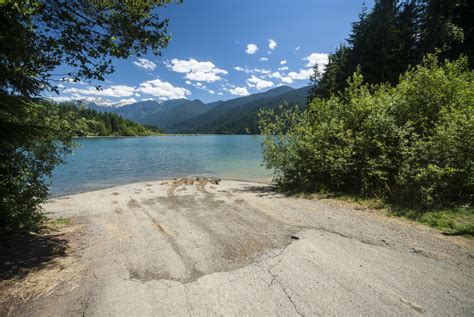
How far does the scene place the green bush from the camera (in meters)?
7.11

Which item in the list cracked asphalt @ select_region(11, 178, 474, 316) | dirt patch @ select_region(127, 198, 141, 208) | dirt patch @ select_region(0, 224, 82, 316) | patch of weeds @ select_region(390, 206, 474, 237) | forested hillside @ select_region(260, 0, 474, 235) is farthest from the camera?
dirt patch @ select_region(127, 198, 141, 208)

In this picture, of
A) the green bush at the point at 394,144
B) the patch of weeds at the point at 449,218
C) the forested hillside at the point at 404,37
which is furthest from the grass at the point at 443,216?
the forested hillside at the point at 404,37

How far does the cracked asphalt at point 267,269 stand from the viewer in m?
3.43

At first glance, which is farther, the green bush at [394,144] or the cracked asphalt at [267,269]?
the green bush at [394,144]

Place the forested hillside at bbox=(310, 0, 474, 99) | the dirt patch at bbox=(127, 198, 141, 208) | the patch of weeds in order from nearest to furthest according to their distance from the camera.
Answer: the patch of weeds < the dirt patch at bbox=(127, 198, 141, 208) < the forested hillside at bbox=(310, 0, 474, 99)

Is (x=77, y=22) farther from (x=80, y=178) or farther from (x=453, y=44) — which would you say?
(x=453, y=44)

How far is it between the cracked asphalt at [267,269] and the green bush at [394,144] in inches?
80.3

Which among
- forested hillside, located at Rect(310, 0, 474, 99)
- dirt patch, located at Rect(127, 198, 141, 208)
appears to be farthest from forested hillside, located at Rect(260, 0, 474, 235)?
forested hillside, located at Rect(310, 0, 474, 99)

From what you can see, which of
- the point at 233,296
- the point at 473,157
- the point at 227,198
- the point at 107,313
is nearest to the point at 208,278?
the point at 233,296

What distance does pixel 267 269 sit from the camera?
14.5 feet

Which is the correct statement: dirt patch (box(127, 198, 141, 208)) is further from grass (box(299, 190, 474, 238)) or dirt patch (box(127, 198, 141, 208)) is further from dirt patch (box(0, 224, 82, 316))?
grass (box(299, 190, 474, 238))

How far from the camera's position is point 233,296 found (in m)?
3.65

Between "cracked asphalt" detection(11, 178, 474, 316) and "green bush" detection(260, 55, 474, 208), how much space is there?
2.04 metres

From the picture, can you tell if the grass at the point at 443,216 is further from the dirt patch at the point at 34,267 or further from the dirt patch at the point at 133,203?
the dirt patch at the point at 133,203
